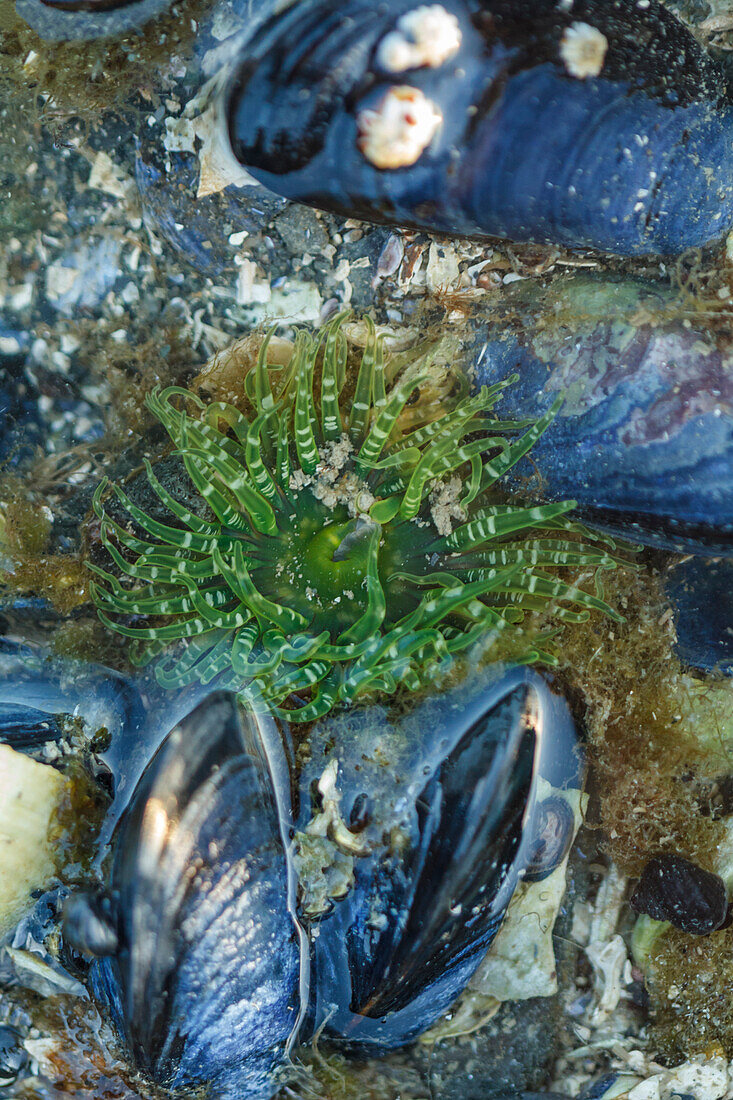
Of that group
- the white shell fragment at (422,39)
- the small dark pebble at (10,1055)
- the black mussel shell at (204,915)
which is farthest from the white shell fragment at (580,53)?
the small dark pebble at (10,1055)

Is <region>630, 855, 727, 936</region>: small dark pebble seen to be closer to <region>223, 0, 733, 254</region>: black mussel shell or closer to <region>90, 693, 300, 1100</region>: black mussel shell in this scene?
<region>90, 693, 300, 1100</region>: black mussel shell

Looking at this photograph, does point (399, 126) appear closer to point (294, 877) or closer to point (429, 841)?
point (429, 841)

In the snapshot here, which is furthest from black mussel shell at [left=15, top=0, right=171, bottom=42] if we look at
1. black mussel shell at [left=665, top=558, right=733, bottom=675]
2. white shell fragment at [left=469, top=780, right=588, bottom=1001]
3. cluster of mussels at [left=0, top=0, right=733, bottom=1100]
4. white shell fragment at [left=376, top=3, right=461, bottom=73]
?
white shell fragment at [left=469, top=780, right=588, bottom=1001]

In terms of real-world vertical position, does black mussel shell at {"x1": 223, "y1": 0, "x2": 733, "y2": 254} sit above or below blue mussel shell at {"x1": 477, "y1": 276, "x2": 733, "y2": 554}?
above

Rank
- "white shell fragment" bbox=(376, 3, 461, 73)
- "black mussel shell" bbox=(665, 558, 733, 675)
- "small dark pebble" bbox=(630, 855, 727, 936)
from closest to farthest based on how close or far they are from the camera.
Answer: "white shell fragment" bbox=(376, 3, 461, 73), "small dark pebble" bbox=(630, 855, 727, 936), "black mussel shell" bbox=(665, 558, 733, 675)

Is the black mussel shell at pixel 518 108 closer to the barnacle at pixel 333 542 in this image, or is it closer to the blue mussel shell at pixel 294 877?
the barnacle at pixel 333 542

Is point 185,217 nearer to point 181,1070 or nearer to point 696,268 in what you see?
point 696,268

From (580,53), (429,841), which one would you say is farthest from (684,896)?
(580,53)
